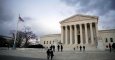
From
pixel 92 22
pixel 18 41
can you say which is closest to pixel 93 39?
pixel 92 22

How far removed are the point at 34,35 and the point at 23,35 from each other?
12.5ft

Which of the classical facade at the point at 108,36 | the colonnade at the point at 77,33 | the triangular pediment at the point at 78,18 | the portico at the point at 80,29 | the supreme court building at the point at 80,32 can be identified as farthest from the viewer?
the classical facade at the point at 108,36

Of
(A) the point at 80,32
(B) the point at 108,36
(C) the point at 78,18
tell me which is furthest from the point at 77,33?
(B) the point at 108,36

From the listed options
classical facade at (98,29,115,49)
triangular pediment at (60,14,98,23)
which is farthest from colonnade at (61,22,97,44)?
classical facade at (98,29,115,49)

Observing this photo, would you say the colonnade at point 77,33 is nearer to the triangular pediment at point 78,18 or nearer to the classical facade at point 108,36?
the triangular pediment at point 78,18

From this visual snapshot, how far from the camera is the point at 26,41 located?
116 feet

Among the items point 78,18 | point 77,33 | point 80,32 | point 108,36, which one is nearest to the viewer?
point 80,32

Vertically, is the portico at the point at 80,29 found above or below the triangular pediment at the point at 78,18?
below

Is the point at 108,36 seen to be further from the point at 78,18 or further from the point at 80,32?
the point at 78,18

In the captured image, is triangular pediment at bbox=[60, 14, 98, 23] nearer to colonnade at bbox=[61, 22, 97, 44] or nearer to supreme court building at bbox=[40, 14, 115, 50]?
supreme court building at bbox=[40, 14, 115, 50]

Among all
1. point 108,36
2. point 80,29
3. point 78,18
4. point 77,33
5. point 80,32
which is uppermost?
point 78,18

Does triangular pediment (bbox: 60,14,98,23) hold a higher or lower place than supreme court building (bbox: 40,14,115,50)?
higher

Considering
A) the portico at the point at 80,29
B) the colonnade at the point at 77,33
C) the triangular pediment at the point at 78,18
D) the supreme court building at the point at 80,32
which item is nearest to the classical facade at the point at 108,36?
the supreme court building at the point at 80,32

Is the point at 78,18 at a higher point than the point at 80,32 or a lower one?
higher
